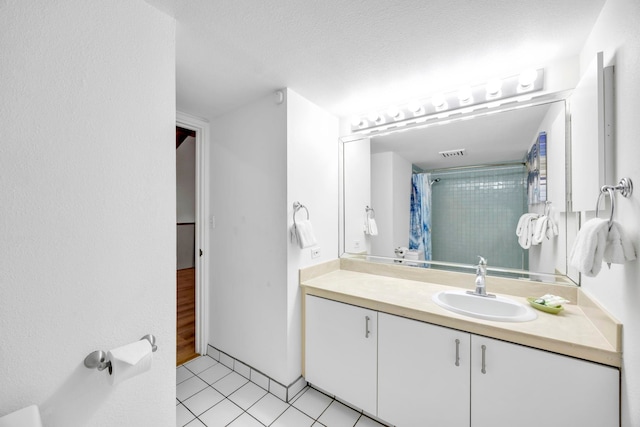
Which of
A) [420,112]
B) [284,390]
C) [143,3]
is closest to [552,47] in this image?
[420,112]

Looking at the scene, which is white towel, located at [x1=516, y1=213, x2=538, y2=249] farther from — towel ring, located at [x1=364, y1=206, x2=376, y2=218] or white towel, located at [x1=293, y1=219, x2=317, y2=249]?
white towel, located at [x1=293, y1=219, x2=317, y2=249]

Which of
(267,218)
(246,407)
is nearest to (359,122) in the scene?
(267,218)

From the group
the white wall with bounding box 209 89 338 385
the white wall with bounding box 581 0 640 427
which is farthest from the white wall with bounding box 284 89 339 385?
the white wall with bounding box 581 0 640 427

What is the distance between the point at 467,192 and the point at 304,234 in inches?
46.1

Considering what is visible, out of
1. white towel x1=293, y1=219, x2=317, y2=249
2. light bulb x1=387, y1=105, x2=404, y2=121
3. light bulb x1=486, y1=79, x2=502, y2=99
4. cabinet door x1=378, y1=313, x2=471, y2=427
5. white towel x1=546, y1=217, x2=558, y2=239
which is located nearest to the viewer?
cabinet door x1=378, y1=313, x2=471, y2=427

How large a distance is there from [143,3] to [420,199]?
1.91 metres

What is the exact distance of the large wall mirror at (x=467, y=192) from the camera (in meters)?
1.48

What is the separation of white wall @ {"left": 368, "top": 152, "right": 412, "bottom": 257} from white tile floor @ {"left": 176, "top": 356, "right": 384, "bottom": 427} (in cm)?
114

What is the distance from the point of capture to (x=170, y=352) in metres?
1.13

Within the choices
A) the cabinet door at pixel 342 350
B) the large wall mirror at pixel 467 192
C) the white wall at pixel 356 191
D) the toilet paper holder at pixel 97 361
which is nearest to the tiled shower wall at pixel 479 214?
the large wall mirror at pixel 467 192

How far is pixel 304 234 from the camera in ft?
5.77

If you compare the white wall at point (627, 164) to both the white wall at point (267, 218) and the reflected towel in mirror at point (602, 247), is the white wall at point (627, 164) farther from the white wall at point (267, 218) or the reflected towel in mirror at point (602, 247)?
the white wall at point (267, 218)

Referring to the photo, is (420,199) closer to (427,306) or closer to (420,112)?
(420,112)

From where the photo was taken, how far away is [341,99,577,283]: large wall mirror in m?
1.48
